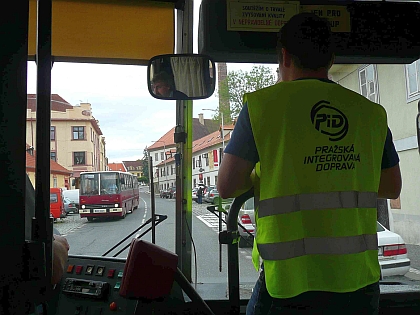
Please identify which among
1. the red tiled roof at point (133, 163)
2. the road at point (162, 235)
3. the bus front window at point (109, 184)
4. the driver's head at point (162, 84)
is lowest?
the road at point (162, 235)

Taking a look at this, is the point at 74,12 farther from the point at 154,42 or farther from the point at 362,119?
the point at 362,119

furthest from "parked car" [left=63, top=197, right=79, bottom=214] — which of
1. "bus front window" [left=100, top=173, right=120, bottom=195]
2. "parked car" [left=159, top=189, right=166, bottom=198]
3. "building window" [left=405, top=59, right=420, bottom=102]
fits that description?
"building window" [left=405, top=59, right=420, bottom=102]

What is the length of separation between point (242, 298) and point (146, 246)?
5.30ft

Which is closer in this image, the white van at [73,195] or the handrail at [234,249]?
the handrail at [234,249]

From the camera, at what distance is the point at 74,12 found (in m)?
2.79

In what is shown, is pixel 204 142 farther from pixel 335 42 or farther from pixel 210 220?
pixel 335 42

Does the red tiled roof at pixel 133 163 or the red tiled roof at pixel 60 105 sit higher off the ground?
the red tiled roof at pixel 60 105

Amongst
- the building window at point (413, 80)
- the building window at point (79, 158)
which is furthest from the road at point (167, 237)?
the building window at point (413, 80)

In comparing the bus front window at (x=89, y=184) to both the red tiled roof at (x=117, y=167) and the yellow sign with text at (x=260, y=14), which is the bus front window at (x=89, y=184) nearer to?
the red tiled roof at (x=117, y=167)

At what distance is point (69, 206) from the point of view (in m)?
2.54

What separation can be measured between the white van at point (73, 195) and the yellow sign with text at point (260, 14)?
131 centimetres

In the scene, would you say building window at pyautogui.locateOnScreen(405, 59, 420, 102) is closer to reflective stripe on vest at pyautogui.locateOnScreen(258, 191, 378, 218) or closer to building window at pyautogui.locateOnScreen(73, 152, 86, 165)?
reflective stripe on vest at pyautogui.locateOnScreen(258, 191, 378, 218)

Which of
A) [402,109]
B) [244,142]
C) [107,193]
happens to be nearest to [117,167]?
[107,193]

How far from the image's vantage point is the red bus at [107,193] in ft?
9.53
